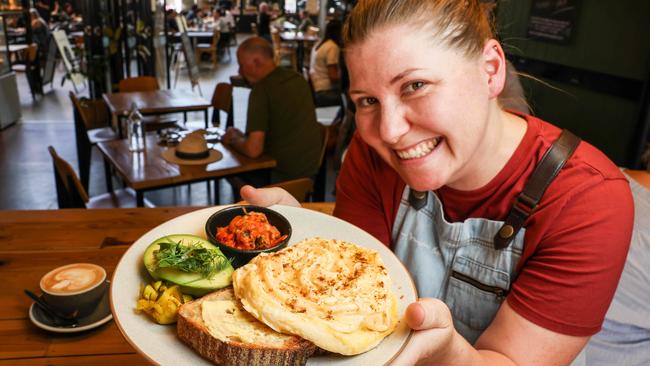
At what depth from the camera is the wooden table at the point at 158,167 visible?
327 centimetres

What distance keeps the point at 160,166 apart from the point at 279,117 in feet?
3.53

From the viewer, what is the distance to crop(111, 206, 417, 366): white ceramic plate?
93cm

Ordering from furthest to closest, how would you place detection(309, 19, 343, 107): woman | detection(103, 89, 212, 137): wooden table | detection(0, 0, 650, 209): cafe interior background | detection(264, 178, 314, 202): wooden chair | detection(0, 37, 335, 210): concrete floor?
1. detection(309, 19, 343, 107): woman
2. detection(0, 37, 335, 210): concrete floor
3. detection(103, 89, 212, 137): wooden table
4. detection(0, 0, 650, 209): cafe interior background
5. detection(264, 178, 314, 202): wooden chair

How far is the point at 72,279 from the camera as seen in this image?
145 cm

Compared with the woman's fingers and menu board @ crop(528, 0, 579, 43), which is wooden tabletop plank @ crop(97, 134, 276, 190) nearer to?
the woman's fingers

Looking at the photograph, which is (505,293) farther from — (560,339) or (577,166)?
(577,166)

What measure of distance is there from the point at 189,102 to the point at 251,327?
15.7 ft

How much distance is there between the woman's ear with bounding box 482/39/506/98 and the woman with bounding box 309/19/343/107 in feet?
19.7

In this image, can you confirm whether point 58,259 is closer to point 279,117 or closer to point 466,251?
point 466,251

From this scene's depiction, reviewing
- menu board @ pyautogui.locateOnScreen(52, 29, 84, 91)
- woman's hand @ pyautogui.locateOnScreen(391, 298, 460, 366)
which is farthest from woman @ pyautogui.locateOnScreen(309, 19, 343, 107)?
woman's hand @ pyautogui.locateOnScreen(391, 298, 460, 366)

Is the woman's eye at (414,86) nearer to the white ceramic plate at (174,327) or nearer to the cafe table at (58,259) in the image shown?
the white ceramic plate at (174,327)

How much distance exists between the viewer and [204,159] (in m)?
3.62

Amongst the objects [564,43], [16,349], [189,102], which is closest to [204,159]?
[189,102]

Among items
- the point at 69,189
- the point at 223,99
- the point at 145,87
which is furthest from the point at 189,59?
the point at 69,189
